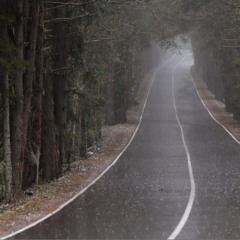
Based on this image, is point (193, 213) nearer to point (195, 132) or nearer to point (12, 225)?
point (12, 225)

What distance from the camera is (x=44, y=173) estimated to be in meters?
22.3

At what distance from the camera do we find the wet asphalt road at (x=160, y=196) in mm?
11781

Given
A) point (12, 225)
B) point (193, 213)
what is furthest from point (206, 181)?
point (12, 225)

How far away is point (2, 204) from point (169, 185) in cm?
538

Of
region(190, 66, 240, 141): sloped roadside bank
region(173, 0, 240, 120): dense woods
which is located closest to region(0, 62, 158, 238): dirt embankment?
region(190, 66, 240, 141): sloped roadside bank

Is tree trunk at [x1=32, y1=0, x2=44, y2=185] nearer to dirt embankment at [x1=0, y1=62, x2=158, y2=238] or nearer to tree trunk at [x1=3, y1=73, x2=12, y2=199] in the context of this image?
dirt embankment at [x1=0, y1=62, x2=158, y2=238]

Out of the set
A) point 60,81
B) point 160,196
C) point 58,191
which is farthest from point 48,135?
point 160,196

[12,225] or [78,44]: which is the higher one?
[78,44]

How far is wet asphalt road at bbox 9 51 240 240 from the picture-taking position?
11781 millimetres

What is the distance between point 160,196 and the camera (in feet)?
53.9

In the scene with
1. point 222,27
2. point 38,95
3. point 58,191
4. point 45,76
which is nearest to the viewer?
point 58,191

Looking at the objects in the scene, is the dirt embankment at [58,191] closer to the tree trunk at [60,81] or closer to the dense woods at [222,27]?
the tree trunk at [60,81]

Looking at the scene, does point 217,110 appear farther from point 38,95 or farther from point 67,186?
point 67,186

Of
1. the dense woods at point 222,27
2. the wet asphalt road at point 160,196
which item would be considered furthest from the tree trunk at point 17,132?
the dense woods at point 222,27
